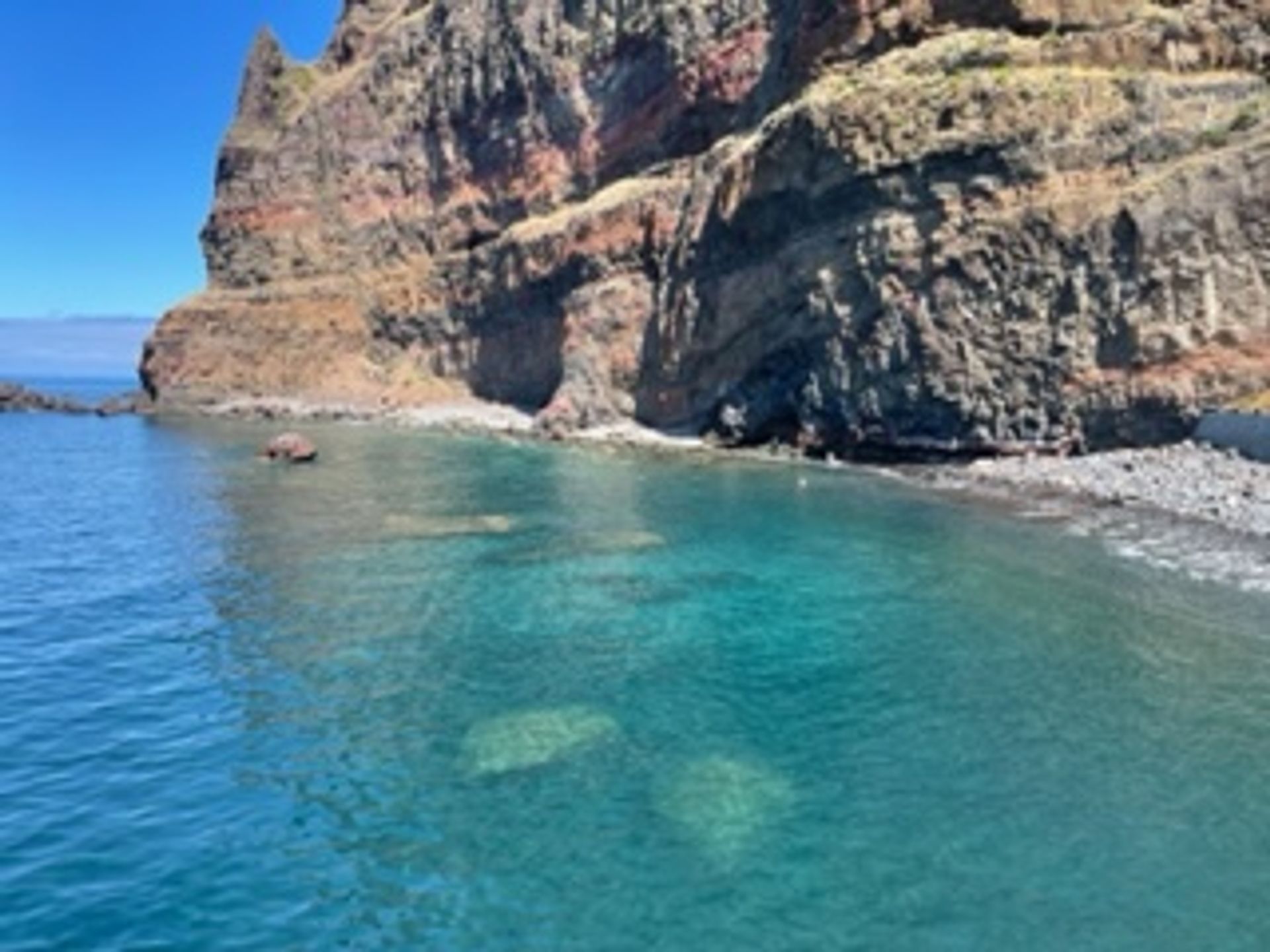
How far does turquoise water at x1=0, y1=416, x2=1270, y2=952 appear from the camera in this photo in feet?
48.3

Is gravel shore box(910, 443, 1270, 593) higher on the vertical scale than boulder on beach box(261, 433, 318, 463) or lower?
lower

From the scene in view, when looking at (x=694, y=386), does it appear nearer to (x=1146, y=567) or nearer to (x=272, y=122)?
(x=1146, y=567)

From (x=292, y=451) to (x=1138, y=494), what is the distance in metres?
50.6

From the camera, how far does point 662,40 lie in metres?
95.6

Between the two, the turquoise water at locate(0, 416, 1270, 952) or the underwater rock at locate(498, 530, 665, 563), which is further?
the underwater rock at locate(498, 530, 665, 563)

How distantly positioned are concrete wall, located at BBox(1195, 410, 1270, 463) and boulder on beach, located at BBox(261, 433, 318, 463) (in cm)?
5155

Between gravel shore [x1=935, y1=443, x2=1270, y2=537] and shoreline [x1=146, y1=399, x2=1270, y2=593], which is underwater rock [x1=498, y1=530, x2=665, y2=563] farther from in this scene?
gravel shore [x1=935, y1=443, x2=1270, y2=537]

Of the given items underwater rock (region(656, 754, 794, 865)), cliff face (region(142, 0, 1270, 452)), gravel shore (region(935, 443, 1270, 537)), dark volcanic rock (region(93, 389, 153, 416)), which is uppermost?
cliff face (region(142, 0, 1270, 452))

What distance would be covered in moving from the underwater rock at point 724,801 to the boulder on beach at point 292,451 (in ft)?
183

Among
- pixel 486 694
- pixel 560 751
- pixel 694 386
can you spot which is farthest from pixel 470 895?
pixel 694 386

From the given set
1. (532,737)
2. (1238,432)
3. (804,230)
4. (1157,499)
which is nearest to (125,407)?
(804,230)

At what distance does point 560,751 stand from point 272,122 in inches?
5288

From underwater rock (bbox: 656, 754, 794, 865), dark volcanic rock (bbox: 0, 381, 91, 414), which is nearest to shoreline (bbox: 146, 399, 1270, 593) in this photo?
underwater rock (bbox: 656, 754, 794, 865)

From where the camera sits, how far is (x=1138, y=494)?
45.5 metres
